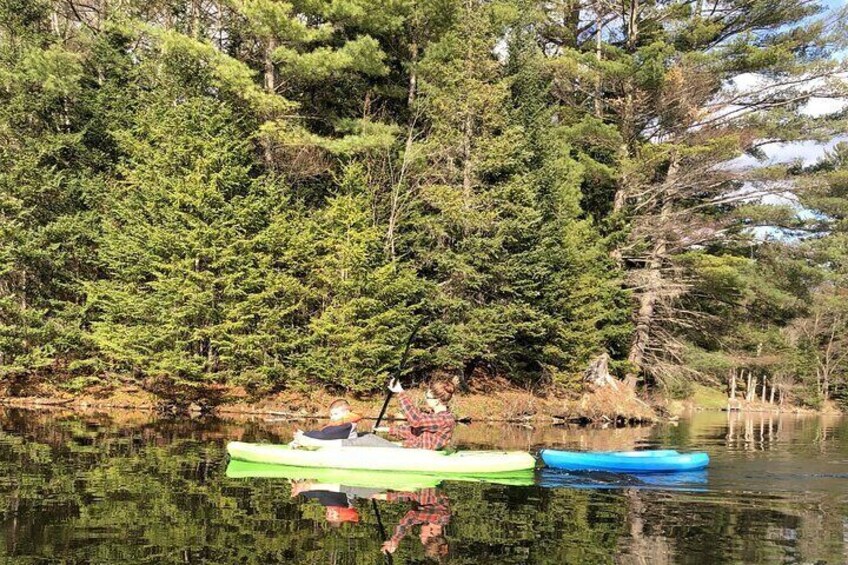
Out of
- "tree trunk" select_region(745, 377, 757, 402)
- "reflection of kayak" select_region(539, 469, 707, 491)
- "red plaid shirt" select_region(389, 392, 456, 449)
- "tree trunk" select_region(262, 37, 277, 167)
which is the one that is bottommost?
"reflection of kayak" select_region(539, 469, 707, 491)

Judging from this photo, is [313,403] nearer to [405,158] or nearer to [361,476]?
[405,158]

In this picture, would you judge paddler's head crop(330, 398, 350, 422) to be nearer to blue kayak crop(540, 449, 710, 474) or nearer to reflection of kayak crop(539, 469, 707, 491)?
reflection of kayak crop(539, 469, 707, 491)

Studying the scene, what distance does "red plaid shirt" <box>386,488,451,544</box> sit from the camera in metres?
7.09

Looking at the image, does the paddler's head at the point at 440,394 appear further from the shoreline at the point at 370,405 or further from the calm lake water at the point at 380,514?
the shoreline at the point at 370,405

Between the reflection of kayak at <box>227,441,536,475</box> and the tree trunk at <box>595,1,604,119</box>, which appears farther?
the tree trunk at <box>595,1,604,119</box>

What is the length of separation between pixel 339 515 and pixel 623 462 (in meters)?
5.71

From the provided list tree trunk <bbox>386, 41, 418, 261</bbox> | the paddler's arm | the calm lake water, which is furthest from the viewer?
tree trunk <bbox>386, 41, 418, 261</bbox>

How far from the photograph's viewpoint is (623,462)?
11.6 metres

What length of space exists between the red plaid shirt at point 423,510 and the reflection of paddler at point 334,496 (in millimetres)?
436

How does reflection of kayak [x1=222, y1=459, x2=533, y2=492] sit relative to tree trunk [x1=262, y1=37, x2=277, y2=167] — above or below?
below

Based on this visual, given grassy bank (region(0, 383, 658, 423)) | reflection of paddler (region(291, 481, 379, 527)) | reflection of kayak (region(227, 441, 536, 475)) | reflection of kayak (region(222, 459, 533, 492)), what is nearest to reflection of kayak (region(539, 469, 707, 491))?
reflection of kayak (region(222, 459, 533, 492))

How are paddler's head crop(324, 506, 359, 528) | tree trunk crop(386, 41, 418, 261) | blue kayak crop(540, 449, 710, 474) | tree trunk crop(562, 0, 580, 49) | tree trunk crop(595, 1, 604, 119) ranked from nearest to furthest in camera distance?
paddler's head crop(324, 506, 359, 528)
blue kayak crop(540, 449, 710, 474)
tree trunk crop(386, 41, 418, 261)
tree trunk crop(595, 1, 604, 119)
tree trunk crop(562, 0, 580, 49)

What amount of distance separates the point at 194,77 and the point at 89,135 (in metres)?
4.17

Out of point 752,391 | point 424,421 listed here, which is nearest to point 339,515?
point 424,421
